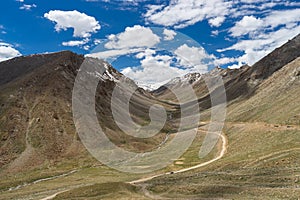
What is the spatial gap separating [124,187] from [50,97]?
118 metres

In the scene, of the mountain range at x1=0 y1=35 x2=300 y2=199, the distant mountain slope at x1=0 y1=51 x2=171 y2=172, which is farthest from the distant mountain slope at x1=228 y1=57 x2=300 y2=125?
the distant mountain slope at x1=0 y1=51 x2=171 y2=172

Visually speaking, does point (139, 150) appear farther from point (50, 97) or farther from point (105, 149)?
point (50, 97)

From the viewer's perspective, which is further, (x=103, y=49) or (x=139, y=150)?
(x=139, y=150)

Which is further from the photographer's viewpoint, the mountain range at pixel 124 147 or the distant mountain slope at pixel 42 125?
the distant mountain slope at pixel 42 125

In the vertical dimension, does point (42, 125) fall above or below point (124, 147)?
above

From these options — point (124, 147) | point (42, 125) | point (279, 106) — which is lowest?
point (124, 147)

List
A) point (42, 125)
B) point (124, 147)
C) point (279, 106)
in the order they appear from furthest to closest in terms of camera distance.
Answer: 1. point (279, 106)
2. point (42, 125)
3. point (124, 147)

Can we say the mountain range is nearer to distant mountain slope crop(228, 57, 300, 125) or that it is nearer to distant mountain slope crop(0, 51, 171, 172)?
distant mountain slope crop(0, 51, 171, 172)

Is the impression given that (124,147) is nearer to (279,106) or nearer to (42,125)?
(42,125)

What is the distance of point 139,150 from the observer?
142 metres

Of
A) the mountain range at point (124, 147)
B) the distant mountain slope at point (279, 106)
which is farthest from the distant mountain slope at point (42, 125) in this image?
the distant mountain slope at point (279, 106)

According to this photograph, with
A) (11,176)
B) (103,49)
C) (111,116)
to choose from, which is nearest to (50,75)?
(111,116)

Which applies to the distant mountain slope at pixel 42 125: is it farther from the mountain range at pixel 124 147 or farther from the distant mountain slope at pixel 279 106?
the distant mountain slope at pixel 279 106

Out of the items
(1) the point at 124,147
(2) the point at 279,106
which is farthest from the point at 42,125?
(2) the point at 279,106
